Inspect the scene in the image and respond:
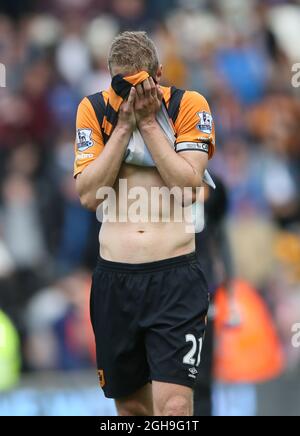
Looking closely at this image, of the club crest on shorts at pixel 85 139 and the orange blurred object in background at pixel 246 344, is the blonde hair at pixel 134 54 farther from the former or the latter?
the orange blurred object in background at pixel 246 344

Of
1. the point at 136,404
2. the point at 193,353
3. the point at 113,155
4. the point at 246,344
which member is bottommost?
the point at 246,344

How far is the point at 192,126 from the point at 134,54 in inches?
20.1

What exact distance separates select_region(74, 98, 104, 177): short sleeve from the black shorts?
0.58 metres

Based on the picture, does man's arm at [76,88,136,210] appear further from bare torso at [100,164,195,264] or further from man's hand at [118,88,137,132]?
bare torso at [100,164,195,264]

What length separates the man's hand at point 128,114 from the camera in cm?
606

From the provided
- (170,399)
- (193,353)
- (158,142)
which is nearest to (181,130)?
(158,142)

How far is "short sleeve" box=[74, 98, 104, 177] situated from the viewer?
6.32 metres

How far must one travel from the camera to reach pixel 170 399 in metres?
6.13

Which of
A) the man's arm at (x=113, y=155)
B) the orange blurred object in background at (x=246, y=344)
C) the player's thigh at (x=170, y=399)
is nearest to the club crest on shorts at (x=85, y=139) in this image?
the man's arm at (x=113, y=155)

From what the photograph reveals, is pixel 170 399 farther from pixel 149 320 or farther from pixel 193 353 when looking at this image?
pixel 149 320

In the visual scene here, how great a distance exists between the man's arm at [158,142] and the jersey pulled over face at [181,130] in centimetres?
17

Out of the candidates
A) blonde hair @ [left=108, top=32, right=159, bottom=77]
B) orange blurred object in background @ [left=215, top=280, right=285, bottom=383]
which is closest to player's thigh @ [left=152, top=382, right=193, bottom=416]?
blonde hair @ [left=108, top=32, right=159, bottom=77]

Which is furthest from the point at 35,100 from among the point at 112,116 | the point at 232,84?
the point at 112,116
